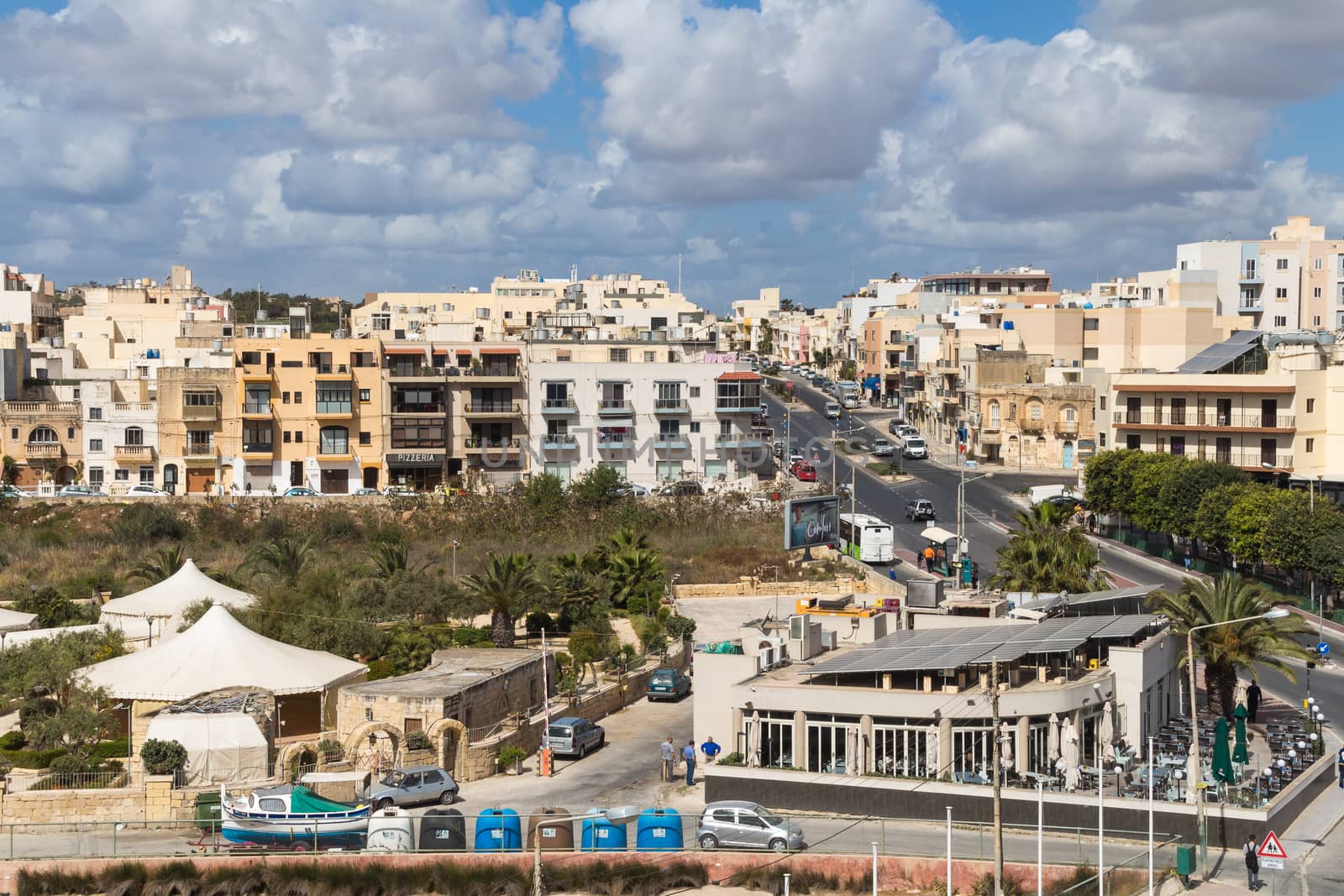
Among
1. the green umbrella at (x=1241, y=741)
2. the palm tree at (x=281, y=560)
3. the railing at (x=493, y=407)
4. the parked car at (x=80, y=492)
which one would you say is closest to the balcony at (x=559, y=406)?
the railing at (x=493, y=407)

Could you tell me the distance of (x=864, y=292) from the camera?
161m

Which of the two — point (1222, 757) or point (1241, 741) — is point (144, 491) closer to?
point (1241, 741)

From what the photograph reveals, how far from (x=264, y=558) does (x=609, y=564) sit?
11.7 m

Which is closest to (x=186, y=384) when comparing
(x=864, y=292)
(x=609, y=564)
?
(x=609, y=564)

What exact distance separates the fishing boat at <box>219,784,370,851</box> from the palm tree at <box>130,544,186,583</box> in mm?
25064

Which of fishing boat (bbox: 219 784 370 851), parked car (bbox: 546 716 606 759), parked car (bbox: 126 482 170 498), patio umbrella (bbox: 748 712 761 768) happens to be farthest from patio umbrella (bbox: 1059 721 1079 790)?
parked car (bbox: 126 482 170 498)

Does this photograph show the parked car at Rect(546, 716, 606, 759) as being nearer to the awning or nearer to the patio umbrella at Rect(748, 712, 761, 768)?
the patio umbrella at Rect(748, 712, 761, 768)

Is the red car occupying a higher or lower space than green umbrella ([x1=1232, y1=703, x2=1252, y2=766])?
higher

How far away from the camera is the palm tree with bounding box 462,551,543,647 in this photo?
152 ft

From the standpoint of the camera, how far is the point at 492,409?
254 ft

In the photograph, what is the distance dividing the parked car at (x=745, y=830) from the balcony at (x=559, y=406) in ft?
162

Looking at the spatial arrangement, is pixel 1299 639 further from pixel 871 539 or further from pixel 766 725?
pixel 766 725

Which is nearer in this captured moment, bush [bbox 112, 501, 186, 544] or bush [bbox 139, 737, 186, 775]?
bush [bbox 139, 737, 186, 775]

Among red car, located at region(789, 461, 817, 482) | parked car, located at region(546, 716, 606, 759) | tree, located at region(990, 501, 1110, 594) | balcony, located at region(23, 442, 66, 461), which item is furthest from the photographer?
red car, located at region(789, 461, 817, 482)
